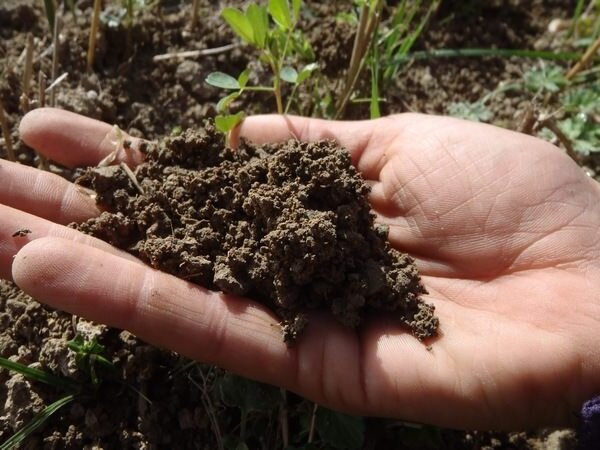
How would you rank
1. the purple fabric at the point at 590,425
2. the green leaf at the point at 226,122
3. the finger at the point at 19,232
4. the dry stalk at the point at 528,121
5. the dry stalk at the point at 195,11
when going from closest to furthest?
the purple fabric at the point at 590,425 < the finger at the point at 19,232 < the green leaf at the point at 226,122 < the dry stalk at the point at 528,121 < the dry stalk at the point at 195,11

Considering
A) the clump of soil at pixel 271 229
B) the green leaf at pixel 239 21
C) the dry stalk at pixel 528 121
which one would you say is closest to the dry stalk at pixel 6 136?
the clump of soil at pixel 271 229

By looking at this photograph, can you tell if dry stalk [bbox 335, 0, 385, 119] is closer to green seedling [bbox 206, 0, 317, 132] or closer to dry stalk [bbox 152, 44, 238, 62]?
green seedling [bbox 206, 0, 317, 132]

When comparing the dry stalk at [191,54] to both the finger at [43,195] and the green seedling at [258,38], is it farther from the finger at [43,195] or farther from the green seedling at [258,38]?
the finger at [43,195]

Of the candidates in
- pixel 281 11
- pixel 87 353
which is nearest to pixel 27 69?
pixel 281 11

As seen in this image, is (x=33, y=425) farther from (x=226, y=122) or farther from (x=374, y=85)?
(x=374, y=85)

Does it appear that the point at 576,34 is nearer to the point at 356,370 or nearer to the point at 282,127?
the point at 282,127

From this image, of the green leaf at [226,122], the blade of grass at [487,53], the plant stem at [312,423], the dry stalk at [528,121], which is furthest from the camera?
the blade of grass at [487,53]

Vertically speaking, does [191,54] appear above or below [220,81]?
below
